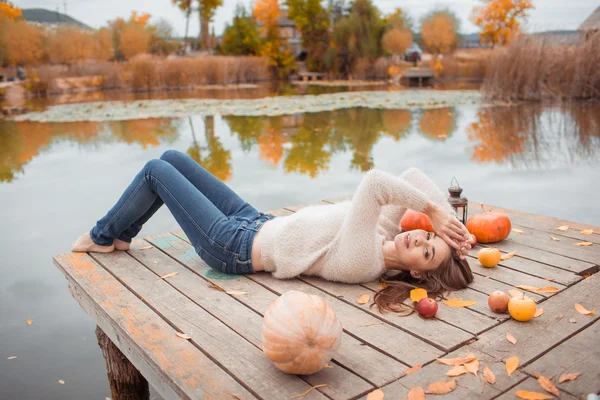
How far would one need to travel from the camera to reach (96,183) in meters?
6.02

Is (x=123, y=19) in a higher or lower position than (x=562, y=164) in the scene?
higher

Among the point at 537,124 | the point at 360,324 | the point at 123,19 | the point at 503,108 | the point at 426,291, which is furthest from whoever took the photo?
the point at 123,19

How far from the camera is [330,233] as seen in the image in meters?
2.48

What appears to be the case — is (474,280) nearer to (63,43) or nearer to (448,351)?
(448,351)

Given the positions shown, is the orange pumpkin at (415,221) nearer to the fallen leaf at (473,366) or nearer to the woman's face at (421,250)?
the woman's face at (421,250)

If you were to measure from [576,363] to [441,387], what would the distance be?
0.51 m

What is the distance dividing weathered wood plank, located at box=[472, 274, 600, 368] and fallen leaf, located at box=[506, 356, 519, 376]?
20mm

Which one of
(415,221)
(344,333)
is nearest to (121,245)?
(344,333)

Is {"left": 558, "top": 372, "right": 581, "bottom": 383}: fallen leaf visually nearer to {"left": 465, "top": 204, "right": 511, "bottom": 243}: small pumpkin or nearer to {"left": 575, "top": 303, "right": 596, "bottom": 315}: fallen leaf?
{"left": 575, "top": 303, "right": 596, "bottom": 315}: fallen leaf

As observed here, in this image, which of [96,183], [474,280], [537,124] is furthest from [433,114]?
[474,280]

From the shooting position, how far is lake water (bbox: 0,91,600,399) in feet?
9.53

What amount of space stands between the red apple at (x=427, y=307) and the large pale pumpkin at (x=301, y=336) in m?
0.51

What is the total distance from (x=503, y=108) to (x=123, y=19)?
1095 inches

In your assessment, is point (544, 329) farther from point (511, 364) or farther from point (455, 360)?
point (455, 360)
